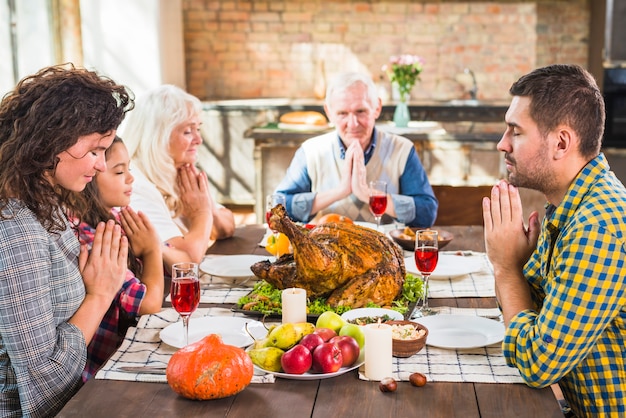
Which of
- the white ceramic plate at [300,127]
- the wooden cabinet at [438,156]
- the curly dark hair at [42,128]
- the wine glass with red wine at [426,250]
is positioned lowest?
the wooden cabinet at [438,156]

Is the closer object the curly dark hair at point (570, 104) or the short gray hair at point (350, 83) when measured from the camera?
the curly dark hair at point (570, 104)

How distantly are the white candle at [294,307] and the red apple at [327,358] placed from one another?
11.6 inches

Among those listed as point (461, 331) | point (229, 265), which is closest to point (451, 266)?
point (461, 331)

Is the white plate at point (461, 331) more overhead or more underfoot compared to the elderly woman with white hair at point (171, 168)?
more underfoot

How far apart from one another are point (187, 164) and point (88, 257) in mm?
1174

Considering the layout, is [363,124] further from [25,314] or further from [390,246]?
[25,314]

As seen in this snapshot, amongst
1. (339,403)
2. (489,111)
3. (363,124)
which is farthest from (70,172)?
(489,111)

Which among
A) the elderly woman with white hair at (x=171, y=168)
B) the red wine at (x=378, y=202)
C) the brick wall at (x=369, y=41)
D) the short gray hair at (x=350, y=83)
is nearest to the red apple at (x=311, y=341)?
the elderly woman with white hair at (x=171, y=168)

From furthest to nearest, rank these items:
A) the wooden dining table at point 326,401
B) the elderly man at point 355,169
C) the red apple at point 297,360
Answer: the elderly man at point 355,169 → the red apple at point 297,360 → the wooden dining table at point 326,401

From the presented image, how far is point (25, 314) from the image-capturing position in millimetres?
1749

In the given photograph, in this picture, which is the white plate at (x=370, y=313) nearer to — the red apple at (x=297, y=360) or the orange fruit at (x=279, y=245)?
the red apple at (x=297, y=360)

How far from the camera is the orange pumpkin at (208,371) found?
162cm

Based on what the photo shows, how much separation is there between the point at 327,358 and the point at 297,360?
2.6 inches

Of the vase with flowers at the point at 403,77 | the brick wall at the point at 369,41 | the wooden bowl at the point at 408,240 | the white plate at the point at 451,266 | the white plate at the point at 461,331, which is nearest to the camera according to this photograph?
the white plate at the point at 461,331
